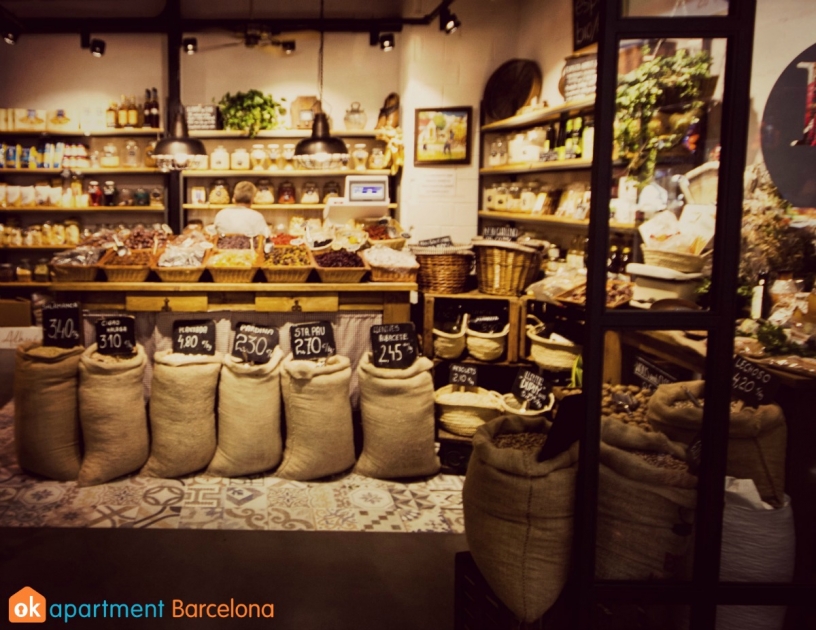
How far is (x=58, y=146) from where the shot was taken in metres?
7.17

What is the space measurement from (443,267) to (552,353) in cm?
91

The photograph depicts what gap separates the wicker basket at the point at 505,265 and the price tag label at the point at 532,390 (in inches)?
38.1

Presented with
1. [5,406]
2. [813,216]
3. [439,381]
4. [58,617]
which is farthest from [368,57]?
[58,617]

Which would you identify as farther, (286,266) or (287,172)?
(287,172)

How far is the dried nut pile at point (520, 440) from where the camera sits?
6.21ft

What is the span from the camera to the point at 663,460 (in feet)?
5.81

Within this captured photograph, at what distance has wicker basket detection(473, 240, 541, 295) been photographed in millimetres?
4188

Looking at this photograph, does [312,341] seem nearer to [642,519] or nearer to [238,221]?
[642,519]

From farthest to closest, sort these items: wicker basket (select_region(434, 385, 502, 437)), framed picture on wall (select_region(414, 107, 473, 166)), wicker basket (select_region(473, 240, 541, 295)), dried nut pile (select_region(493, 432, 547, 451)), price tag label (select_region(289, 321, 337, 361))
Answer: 1. framed picture on wall (select_region(414, 107, 473, 166))
2. wicker basket (select_region(473, 240, 541, 295))
3. wicker basket (select_region(434, 385, 502, 437))
4. price tag label (select_region(289, 321, 337, 361))
5. dried nut pile (select_region(493, 432, 547, 451))

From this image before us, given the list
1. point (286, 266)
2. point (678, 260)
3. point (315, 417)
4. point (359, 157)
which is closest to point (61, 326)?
point (286, 266)

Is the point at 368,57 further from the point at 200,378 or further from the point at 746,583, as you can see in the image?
the point at 746,583

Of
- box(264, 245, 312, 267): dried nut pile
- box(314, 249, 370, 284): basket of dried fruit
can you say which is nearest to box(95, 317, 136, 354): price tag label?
box(264, 245, 312, 267): dried nut pile

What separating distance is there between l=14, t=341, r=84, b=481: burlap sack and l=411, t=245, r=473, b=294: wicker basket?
2037 mm

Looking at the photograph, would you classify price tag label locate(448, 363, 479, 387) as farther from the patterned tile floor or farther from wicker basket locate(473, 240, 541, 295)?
wicker basket locate(473, 240, 541, 295)
